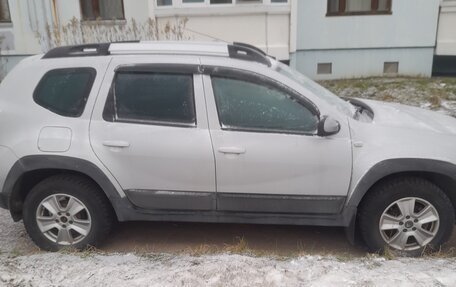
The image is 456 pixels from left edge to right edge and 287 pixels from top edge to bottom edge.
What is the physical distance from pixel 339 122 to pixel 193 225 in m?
1.81

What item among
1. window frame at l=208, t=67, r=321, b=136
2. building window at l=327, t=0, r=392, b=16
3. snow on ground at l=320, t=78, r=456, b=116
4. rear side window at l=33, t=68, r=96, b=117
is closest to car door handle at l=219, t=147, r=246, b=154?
window frame at l=208, t=67, r=321, b=136

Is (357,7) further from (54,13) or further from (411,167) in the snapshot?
(411,167)

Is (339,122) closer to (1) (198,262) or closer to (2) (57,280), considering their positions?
(1) (198,262)

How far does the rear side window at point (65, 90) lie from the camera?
3.54 m

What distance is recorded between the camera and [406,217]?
11.3 feet

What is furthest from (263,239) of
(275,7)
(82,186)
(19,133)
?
(275,7)

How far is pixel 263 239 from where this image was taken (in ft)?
13.1

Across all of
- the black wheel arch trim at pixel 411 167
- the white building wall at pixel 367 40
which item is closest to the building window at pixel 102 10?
the white building wall at pixel 367 40

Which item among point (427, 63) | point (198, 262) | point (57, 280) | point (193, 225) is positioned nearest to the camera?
point (57, 280)

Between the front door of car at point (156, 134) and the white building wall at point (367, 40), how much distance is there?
7.02m

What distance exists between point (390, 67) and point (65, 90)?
359 inches

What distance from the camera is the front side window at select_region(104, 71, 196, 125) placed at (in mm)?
3494

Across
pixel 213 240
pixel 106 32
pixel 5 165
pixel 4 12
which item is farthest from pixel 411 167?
pixel 4 12

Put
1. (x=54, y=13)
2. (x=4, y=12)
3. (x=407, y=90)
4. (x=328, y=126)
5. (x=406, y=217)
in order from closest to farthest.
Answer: (x=328, y=126) < (x=406, y=217) < (x=407, y=90) < (x=54, y=13) < (x=4, y=12)
